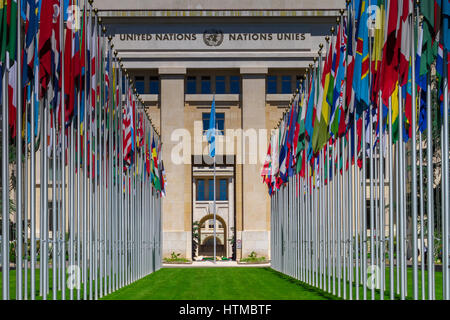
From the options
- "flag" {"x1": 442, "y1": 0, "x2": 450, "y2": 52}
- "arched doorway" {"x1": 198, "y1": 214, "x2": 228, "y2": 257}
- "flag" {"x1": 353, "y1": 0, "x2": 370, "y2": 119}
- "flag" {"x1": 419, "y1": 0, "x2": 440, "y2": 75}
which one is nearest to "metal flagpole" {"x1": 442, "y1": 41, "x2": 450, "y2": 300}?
"flag" {"x1": 442, "y1": 0, "x2": 450, "y2": 52}

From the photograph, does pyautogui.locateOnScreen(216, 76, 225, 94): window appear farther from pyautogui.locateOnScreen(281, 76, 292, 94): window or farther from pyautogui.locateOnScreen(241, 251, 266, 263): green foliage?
pyautogui.locateOnScreen(241, 251, 266, 263): green foliage

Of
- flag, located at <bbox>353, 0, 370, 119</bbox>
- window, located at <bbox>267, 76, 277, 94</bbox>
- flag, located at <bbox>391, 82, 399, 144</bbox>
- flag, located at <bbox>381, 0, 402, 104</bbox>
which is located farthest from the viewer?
window, located at <bbox>267, 76, 277, 94</bbox>

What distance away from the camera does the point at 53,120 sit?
19625 millimetres

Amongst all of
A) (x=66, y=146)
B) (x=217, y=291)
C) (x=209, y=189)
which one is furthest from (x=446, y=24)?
(x=209, y=189)

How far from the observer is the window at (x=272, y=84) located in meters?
70.8

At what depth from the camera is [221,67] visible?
225 ft

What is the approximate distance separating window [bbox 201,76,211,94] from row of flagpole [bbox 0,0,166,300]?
33319mm

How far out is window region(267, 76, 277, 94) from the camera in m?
70.8

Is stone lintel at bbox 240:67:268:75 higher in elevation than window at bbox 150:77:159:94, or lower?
higher

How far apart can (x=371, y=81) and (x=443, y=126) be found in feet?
13.9
